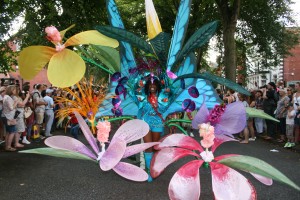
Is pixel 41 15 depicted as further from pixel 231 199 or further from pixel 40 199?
pixel 231 199

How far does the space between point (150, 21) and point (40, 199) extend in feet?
8.57

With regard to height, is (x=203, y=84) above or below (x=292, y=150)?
above

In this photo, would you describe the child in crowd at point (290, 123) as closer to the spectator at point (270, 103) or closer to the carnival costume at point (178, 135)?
the spectator at point (270, 103)

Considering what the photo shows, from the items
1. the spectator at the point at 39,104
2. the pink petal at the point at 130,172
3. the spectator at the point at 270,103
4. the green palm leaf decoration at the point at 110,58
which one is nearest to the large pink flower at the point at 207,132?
the pink petal at the point at 130,172

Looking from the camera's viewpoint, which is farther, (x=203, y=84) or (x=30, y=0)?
(x=30, y=0)

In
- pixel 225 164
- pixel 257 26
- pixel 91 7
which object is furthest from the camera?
pixel 257 26

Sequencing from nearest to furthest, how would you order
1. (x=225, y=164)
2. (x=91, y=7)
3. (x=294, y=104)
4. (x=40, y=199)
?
1. (x=225, y=164)
2. (x=40, y=199)
3. (x=294, y=104)
4. (x=91, y=7)

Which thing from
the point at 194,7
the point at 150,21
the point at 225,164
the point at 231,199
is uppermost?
the point at 194,7

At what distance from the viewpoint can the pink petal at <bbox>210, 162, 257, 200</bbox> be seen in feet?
5.45

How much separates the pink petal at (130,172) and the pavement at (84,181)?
230cm

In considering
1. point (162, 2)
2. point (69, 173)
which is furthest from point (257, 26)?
point (69, 173)

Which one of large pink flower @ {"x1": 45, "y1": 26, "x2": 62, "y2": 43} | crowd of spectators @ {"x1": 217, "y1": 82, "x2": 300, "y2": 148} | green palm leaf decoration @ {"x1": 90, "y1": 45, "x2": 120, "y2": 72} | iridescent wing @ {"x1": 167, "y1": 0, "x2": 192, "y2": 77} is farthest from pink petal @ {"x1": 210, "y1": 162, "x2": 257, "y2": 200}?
crowd of spectators @ {"x1": 217, "y1": 82, "x2": 300, "y2": 148}

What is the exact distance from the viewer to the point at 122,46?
2588 millimetres

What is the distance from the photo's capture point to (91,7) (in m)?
7.81
